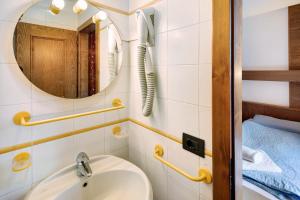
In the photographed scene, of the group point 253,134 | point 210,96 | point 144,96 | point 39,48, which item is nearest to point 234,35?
point 210,96

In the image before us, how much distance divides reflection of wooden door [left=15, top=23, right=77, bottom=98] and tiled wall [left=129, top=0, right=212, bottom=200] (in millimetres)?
519

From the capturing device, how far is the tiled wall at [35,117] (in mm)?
797

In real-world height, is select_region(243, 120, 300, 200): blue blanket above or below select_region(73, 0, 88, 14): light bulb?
below

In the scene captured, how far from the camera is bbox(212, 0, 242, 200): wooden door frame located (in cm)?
67

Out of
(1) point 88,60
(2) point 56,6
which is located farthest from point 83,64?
(2) point 56,6

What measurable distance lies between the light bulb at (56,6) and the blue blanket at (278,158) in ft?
5.69

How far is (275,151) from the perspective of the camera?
157 centimetres

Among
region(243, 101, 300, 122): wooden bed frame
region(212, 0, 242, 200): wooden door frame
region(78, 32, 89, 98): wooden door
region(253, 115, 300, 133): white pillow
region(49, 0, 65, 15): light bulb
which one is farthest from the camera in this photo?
region(243, 101, 300, 122): wooden bed frame

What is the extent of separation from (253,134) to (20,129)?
2.20 metres

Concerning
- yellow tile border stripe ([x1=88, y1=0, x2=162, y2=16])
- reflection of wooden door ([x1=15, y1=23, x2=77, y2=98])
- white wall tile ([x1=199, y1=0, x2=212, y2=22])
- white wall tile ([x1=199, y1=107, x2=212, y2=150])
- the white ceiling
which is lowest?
white wall tile ([x1=199, y1=107, x2=212, y2=150])

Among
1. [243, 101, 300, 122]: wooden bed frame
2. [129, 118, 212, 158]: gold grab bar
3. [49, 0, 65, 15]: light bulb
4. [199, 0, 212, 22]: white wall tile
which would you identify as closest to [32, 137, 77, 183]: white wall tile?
[129, 118, 212, 158]: gold grab bar

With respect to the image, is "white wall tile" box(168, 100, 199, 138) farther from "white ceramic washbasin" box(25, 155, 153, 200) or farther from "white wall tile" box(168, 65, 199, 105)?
"white ceramic washbasin" box(25, 155, 153, 200)

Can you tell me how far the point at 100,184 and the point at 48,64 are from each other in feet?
2.54

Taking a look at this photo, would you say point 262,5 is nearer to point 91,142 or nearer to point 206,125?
point 206,125
